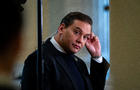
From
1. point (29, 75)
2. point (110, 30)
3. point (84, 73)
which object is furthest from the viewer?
point (110, 30)

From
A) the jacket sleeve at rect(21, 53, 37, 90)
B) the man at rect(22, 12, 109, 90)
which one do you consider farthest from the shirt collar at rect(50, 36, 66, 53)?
the jacket sleeve at rect(21, 53, 37, 90)

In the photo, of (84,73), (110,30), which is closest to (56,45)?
(84,73)

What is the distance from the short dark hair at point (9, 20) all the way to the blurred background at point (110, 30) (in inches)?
1.2

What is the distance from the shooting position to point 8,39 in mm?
869

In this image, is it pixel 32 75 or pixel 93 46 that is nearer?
pixel 32 75

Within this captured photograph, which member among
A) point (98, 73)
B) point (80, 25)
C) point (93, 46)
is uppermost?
point (80, 25)

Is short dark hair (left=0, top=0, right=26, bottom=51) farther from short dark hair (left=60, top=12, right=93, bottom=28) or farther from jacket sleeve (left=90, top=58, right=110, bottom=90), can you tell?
jacket sleeve (left=90, top=58, right=110, bottom=90)

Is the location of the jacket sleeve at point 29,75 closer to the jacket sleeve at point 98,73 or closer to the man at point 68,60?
the man at point 68,60

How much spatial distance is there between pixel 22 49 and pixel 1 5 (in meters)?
0.21

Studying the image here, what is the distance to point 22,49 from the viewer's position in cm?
89

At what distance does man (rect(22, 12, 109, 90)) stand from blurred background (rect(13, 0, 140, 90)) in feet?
0.11

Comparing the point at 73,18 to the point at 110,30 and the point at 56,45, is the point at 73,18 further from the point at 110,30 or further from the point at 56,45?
the point at 110,30

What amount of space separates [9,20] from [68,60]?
1.04 ft

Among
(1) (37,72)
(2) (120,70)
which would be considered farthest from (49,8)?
(2) (120,70)
